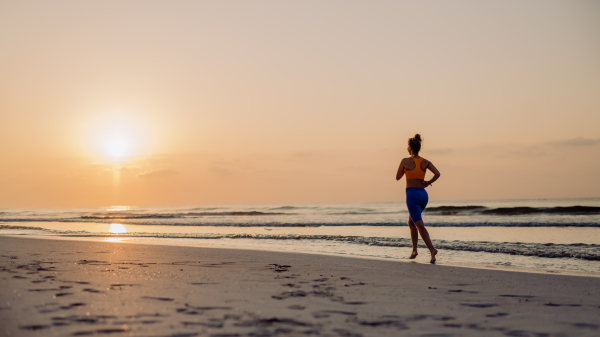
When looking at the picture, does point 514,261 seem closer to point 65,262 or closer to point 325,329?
point 325,329

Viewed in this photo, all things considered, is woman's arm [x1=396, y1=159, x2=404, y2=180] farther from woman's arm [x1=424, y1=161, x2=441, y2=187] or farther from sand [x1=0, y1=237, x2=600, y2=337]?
sand [x1=0, y1=237, x2=600, y2=337]

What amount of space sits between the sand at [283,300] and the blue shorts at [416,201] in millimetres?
1265

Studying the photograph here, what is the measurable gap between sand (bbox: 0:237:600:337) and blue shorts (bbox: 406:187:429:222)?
1.27 m

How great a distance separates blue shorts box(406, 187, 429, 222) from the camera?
24.8 feet

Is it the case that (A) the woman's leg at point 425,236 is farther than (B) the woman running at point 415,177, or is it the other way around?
(B) the woman running at point 415,177

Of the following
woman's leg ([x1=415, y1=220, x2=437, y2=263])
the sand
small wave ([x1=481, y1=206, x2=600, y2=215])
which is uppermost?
woman's leg ([x1=415, y1=220, x2=437, y2=263])

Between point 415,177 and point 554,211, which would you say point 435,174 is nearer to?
point 415,177

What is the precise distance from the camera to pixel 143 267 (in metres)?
5.84

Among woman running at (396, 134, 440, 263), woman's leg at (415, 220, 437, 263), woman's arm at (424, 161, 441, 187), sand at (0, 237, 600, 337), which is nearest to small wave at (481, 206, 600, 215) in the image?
woman's arm at (424, 161, 441, 187)

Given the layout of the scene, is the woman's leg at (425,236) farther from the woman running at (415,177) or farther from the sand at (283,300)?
the sand at (283,300)

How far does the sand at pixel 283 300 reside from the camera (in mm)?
2973

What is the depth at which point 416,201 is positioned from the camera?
7.57 m

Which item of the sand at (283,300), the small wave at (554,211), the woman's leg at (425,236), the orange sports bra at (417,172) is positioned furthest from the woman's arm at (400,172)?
the small wave at (554,211)

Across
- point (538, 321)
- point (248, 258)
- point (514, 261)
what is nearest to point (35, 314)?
point (538, 321)
